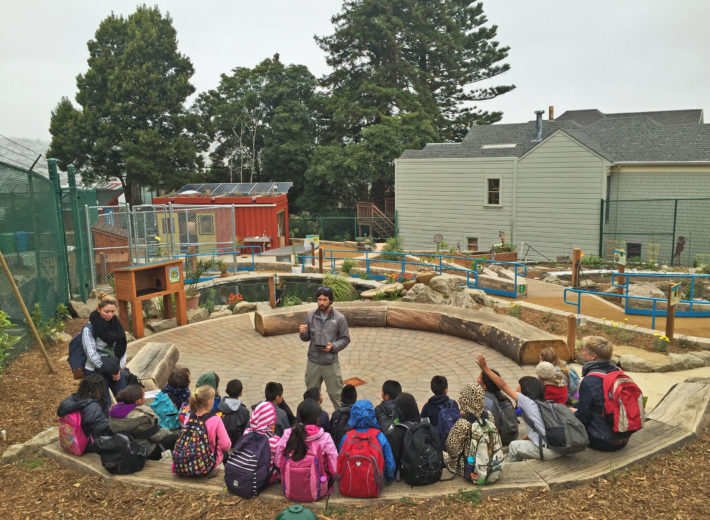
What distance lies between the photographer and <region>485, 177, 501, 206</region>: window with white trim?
84.6ft

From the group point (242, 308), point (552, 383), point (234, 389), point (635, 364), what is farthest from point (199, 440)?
point (242, 308)

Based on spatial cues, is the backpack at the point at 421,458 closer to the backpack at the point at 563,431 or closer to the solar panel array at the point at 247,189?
the backpack at the point at 563,431

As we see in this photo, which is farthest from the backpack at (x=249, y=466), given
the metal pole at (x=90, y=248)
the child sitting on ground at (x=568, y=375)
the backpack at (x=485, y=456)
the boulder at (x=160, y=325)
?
the metal pole at (x=90, y=248)

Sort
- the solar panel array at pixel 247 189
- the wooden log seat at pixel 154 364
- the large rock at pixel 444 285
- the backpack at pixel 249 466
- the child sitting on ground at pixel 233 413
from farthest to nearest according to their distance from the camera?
the solar panel array at pixel 247 189, the large rock at pixel 444 285, the wooden log seat at pixel 154 364, the child sitting on ground at pixel 233 413, the backpack at pixel 249 466

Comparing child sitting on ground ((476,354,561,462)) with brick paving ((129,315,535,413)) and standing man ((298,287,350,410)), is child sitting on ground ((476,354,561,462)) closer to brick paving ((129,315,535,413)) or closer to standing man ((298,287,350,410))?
standing man ((298,287,350,410))

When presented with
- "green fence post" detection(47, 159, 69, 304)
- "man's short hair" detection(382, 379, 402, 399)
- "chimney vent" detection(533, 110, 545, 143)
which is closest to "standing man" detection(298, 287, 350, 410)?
"man's short hair" detection(382, 379, 402, 399)

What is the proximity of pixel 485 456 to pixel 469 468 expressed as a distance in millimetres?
190

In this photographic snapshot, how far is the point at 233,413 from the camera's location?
537 cm

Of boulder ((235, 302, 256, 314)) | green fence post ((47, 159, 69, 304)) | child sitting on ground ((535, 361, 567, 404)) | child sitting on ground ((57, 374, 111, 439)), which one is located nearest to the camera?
child sitting on ground ((57, 374, 111, 439))

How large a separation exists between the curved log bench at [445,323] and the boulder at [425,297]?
813mm

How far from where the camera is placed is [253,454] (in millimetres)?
4590

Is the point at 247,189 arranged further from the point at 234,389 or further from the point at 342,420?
the point at 342,420

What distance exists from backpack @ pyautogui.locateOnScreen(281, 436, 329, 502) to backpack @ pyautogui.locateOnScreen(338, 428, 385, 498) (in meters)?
0.19

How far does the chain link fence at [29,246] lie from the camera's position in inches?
331
